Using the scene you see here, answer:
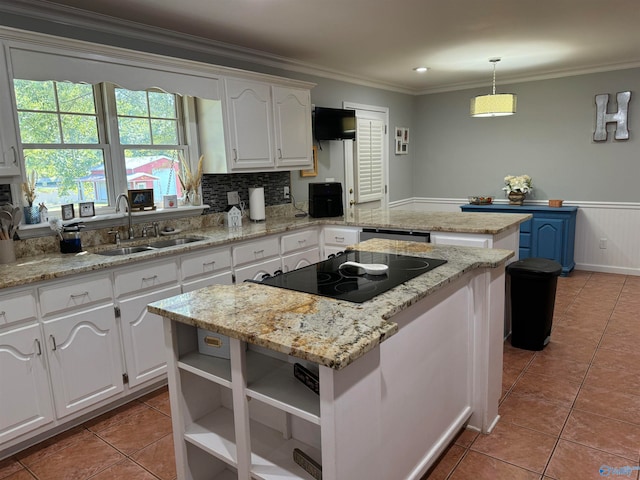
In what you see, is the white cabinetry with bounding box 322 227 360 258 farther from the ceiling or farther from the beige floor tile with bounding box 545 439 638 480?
the beige floor tile with bounding box 545 439 638 480

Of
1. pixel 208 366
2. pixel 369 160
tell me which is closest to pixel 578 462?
pixel 208 366

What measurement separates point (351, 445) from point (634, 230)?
5.27 meters

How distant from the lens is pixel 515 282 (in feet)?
10.7

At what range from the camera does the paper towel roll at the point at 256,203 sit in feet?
13.4

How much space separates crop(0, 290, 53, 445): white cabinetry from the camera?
7.13 ft

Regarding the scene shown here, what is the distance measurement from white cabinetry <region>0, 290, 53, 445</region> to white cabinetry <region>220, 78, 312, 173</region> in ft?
6.14

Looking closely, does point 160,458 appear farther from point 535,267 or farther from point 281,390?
point 535,267

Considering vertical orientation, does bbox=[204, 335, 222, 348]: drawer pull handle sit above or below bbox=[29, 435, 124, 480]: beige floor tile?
above

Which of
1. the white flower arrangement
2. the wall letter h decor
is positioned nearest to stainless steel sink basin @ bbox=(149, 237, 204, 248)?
the white flower arrangement

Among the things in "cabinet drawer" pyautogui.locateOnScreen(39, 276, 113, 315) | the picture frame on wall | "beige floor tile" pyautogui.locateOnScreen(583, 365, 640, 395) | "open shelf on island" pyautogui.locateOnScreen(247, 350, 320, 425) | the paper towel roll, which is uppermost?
the picture frame on wall

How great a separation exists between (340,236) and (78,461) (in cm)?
253

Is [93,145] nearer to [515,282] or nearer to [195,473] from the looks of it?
[195,473]

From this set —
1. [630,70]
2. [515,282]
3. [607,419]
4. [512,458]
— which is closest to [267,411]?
[512,458]

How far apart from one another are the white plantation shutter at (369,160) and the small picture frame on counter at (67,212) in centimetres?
329
